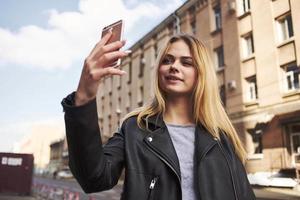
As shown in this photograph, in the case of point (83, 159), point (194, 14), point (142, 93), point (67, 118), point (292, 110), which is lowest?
point (83, 159)

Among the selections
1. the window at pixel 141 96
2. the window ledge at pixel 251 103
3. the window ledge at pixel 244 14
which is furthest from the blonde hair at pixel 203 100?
the window at pixel 141 96

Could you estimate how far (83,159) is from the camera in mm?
961

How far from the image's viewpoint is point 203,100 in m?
1.46

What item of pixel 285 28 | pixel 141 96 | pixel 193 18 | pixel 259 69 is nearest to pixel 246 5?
pixel 285 28

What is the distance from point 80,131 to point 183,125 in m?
0.56

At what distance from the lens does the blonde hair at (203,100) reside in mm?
1404

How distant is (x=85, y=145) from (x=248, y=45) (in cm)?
1274

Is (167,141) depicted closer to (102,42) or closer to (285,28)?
(102,42)

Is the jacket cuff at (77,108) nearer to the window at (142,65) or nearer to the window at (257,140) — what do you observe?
the window at (257,140)

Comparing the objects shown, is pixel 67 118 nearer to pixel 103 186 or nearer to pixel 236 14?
pixel 103 186

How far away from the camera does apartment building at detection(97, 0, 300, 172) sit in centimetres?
1062

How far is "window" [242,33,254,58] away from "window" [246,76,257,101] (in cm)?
88

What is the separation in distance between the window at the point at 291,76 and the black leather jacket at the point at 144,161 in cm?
986

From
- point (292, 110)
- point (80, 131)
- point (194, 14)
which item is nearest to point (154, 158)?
point (80, 131)
